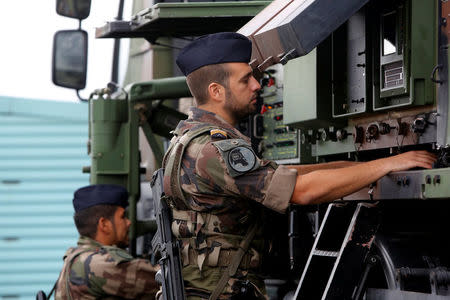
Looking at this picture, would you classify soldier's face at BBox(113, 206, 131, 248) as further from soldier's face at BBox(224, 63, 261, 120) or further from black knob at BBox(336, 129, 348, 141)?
soldier's face at BBox(224, 63, 261, 120)

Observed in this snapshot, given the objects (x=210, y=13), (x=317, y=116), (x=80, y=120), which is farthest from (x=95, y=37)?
(x=80, y=120)

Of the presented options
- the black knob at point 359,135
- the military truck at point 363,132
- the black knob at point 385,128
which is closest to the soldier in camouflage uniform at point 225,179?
the military truck at point 363,132

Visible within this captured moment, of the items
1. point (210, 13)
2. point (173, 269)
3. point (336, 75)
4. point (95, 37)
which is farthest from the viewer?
point (95, 37)

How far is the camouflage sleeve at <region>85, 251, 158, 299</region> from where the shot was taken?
4.91 m

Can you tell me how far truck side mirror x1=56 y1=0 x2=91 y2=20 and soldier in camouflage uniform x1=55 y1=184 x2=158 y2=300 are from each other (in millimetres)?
1498

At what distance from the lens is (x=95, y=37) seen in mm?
6266

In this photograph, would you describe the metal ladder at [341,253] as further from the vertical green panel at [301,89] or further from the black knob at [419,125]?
the vertical green panel at [301,89]

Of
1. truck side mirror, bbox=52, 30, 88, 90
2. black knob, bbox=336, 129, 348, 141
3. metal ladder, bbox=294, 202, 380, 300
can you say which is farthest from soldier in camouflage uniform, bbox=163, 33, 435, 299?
truck side mirror, bbox=52, 30, 88, 90

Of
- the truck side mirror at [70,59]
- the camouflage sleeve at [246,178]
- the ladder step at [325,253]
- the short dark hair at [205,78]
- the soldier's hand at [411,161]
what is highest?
the truck side mirror at [70,59]

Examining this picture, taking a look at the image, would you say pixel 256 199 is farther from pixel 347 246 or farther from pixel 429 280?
pixel 429 280

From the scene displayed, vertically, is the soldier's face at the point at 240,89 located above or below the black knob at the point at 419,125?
above

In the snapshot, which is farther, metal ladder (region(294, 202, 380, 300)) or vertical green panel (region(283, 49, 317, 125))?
vertical green panel (region(283, 49, 317, 125))

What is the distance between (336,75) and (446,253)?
95 centimetres

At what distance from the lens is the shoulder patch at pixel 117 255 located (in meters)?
4.95
